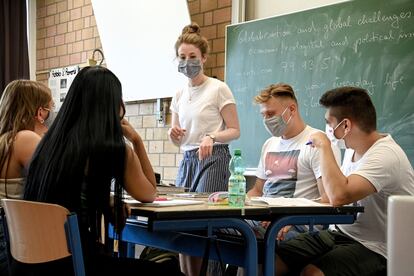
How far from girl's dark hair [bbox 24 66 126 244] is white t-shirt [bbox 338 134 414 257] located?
0.92 metres

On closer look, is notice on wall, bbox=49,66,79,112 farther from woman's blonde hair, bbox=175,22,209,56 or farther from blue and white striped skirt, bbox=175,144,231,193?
blue and white striped skirt, bbox=175,144,231,193

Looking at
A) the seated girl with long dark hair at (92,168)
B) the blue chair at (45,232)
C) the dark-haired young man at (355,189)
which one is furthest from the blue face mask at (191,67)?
the blue chair at (45,232)

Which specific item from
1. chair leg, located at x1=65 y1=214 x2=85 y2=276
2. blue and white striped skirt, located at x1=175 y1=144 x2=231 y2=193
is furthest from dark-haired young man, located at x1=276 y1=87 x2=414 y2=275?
chair leg, located at x1=65 y1=214 x2=85 y2=276

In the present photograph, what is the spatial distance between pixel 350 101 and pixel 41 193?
121 cm

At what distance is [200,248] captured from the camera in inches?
77.6

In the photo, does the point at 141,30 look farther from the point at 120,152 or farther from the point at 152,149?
the point at 120,152

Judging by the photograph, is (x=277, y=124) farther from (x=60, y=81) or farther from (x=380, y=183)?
(x=60, y=81)

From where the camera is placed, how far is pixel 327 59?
3342 mm

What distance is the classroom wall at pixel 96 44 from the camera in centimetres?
404

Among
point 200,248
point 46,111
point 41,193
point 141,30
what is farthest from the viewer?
point 141,30

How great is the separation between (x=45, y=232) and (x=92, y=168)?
0.75 feet

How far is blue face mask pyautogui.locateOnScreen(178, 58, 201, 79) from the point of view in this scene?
281cm

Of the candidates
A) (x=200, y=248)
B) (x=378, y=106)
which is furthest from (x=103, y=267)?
(x=378, y=106)

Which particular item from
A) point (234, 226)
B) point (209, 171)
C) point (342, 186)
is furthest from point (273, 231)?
point (209, 171)
